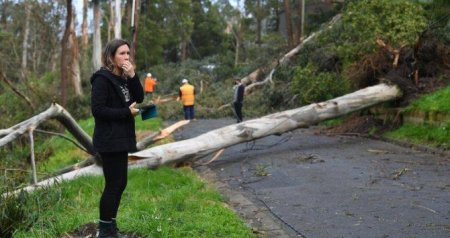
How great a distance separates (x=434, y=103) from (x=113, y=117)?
933 cm

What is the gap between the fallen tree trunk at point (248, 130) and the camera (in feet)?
34.1

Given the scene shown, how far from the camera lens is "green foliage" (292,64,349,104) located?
53.9 feet

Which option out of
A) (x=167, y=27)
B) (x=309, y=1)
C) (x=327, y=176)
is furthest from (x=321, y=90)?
(x=167, y=27)

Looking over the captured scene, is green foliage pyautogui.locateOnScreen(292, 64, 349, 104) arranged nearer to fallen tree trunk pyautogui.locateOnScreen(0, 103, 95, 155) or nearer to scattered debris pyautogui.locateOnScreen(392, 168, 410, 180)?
scattered debris pyautogui.locateOnScreen(392, 168, 410, 180)

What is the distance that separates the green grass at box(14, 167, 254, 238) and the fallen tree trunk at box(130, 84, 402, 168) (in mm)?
1039

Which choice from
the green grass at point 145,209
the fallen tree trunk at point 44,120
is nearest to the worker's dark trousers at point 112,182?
the green grass at point 145,209

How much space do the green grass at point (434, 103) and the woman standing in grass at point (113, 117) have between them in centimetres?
857

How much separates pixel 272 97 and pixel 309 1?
24.2 m

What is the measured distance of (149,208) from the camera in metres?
6.86

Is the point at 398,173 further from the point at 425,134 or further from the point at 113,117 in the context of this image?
the point at 113,117

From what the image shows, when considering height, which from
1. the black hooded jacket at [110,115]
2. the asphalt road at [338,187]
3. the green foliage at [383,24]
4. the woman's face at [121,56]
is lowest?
the asphalt road at [338,187]

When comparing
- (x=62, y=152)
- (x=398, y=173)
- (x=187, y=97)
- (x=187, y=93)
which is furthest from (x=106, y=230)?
(x=187, y=97)

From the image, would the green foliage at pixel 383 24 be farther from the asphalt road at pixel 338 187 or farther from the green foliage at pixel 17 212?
the green foliage at pixel 17 212

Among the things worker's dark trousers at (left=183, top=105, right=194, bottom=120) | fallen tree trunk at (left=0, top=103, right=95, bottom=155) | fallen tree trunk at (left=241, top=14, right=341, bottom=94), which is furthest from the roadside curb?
fallen tree trunk at (left=241, top=14, right=341, bottom=94)
